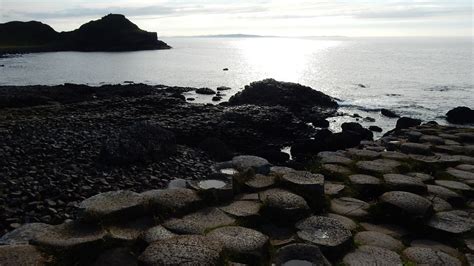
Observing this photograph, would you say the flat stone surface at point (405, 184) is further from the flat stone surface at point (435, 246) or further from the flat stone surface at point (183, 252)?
the flat stone surface at point (183, 252)

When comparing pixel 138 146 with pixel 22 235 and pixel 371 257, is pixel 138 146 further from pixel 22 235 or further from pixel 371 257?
pixel 371 257

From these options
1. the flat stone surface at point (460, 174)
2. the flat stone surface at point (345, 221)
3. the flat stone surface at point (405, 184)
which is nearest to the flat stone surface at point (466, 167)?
the flat stone surface at point (460, 174)

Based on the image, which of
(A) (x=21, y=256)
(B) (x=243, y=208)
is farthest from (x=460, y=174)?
(A) (x=21, y=256)

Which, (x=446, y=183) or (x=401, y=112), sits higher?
(x=446, y=183)

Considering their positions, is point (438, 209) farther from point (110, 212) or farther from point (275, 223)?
point (110, 212)

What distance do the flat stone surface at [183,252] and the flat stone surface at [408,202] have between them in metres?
2.81

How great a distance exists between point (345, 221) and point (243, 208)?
1.43 metres

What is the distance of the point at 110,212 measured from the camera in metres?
5.27

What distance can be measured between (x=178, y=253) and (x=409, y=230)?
3.27 meters

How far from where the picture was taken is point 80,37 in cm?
15875

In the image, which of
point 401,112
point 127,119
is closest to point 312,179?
point 127,119

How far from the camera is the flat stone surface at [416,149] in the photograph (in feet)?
30.7

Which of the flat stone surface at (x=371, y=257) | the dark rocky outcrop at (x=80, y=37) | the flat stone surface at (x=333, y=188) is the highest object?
the dark rocky outcrop at (x=80, y=37)

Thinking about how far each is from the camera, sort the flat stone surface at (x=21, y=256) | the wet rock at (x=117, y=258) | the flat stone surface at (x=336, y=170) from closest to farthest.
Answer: the flat stone surface at (x=21, y=256) < the wet rock at (x=117, y=258) < the flat stone surface at (x=336, y=170)
